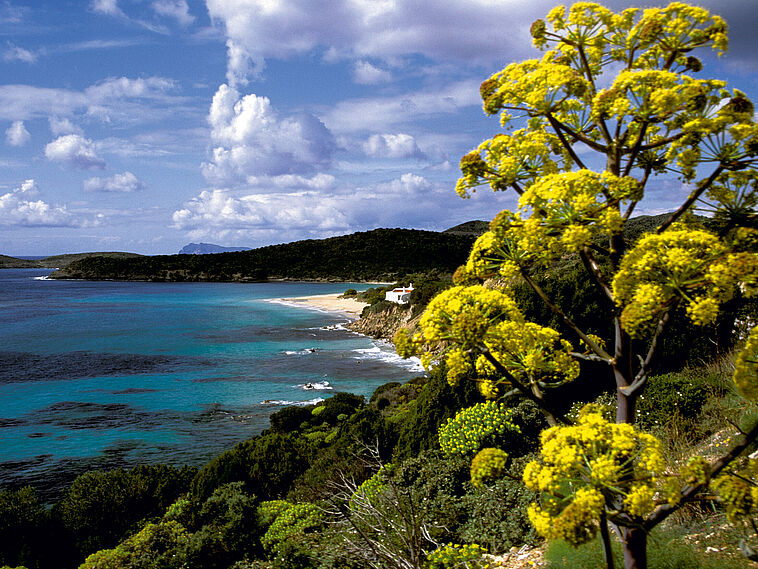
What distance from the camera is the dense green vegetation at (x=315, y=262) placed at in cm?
12362

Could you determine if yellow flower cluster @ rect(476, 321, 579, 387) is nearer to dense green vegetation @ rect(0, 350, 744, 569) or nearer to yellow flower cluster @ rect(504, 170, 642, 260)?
yellow flower cluster @ rect(504, 170, 642, 260)

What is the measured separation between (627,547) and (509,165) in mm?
2226

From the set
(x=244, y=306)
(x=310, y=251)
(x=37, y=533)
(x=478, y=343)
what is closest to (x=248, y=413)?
(x=37, y=533)

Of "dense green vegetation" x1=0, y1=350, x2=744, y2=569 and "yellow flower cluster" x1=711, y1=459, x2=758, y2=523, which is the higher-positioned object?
"yellow flower cluster" x1=711, y1=459, x2=758, y2=523

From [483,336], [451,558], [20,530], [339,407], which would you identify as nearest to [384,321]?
[339,407]

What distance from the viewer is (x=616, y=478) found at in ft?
7.62

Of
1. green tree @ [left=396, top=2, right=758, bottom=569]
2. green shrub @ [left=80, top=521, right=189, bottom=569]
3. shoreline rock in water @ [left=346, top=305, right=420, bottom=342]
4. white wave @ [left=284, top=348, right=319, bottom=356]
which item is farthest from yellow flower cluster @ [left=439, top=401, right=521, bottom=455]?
shoreline rock in water @ [left=346, top=305, right=420, bottom=342]

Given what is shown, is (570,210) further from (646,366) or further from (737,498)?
(737,498)

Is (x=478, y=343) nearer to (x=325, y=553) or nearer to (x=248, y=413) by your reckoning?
(x=325, y=553)

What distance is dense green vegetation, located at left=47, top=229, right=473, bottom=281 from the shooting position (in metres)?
124

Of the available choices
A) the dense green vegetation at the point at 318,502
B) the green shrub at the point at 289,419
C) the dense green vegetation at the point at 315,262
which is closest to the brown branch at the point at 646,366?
the dense green vegetation at the point at 318,502

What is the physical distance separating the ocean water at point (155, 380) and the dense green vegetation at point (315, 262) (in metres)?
62.7

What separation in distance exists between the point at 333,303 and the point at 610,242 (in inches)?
2896

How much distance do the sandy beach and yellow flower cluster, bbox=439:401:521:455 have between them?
169 feet
